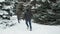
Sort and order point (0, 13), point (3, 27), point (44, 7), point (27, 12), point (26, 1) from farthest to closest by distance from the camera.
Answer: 1. point (26, 1)
2. point (44, 7)
3. point (0, 13)
4. point (3, 27)
5. point (27, 12)

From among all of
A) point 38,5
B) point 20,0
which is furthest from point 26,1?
point 38,5

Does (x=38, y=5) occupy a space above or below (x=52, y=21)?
above

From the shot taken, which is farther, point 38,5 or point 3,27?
point 38,5

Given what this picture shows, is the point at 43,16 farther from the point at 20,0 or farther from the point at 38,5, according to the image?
the point at 20,0

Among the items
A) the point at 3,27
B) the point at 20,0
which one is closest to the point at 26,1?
the point at 20,0

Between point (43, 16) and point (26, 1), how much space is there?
467cm

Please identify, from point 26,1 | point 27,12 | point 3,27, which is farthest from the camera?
point 26,1

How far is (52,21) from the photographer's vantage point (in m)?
15.9

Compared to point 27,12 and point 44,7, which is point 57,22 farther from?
point 27,12

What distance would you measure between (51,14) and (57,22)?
0.91 metres

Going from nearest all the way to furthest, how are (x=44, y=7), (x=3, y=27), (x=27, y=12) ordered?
(x=27, y=12), (x=3, y=27), (x=44, y=7)

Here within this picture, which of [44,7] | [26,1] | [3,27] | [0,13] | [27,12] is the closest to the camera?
[27,12]

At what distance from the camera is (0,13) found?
14992 millimetres

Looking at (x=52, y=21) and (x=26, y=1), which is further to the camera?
(x=26, y=1)
